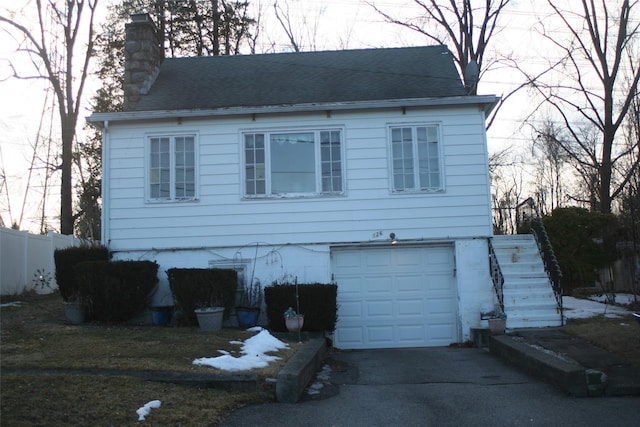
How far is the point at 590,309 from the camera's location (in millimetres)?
13203

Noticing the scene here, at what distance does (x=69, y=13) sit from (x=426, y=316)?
62.2ft

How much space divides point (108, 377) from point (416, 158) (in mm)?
7989

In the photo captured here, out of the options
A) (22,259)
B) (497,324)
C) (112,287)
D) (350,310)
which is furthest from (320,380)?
(22,259)

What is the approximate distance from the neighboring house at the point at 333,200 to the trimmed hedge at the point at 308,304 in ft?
2.85

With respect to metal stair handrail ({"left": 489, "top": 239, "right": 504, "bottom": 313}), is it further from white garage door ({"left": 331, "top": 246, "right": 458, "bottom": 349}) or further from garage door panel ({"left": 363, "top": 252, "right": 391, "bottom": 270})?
garage door panel ({"left": 363, "top": 252, "right": 391, "bottom": 270})

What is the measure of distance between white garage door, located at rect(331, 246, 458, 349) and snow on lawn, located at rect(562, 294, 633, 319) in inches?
100

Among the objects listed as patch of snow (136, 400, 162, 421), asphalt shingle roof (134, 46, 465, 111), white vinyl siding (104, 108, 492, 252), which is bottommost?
patch of snow (136, 400, 162, 421)

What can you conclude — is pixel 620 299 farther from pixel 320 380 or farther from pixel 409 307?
pixel 320 380

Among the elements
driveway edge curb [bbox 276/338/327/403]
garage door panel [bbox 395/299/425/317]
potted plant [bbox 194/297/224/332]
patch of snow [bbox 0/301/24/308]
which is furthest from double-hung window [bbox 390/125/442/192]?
patch of snow [bbox 0/301/24/308]

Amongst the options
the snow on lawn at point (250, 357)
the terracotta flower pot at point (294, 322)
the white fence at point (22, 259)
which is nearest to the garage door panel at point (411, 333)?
the terracotta flower pot at point (294, 322)

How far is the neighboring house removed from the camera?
12.4 m

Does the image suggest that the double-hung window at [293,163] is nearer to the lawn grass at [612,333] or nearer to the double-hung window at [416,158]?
the double-hung window at [416,158]

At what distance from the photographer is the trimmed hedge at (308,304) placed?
11438 mm

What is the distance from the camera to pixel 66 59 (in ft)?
78.0
